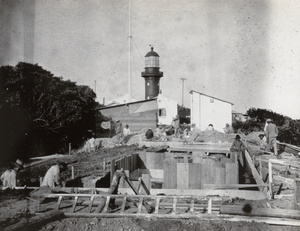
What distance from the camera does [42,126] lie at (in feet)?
78.2

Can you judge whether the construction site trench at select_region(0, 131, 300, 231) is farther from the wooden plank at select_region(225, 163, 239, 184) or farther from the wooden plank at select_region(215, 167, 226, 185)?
the wooden plank at select_region(215, 167, 226, 185)

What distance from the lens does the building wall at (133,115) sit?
33625mm

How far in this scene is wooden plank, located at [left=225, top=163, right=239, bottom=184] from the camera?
12258 millimetres

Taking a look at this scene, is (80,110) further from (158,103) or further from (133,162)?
(133,162)

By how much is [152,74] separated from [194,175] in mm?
32026

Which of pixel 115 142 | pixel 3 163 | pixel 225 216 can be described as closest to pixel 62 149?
pixel 115 142

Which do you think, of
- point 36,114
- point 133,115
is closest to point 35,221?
point 36,114

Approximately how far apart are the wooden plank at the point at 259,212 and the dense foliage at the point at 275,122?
Answer: 20.1m

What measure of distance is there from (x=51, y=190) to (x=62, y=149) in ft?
54.3

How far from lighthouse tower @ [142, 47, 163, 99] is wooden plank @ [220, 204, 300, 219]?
3704cm

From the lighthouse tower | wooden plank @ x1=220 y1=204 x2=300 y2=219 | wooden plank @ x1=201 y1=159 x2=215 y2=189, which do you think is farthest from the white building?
wooden plank @ x1=220 y1=204 x2=300 y2=219

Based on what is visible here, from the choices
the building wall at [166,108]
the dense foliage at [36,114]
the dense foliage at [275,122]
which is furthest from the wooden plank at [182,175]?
the building wall at [166,108]

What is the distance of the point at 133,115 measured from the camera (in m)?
33.8

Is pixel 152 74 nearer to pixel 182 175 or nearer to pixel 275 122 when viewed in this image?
pixel 275 122
